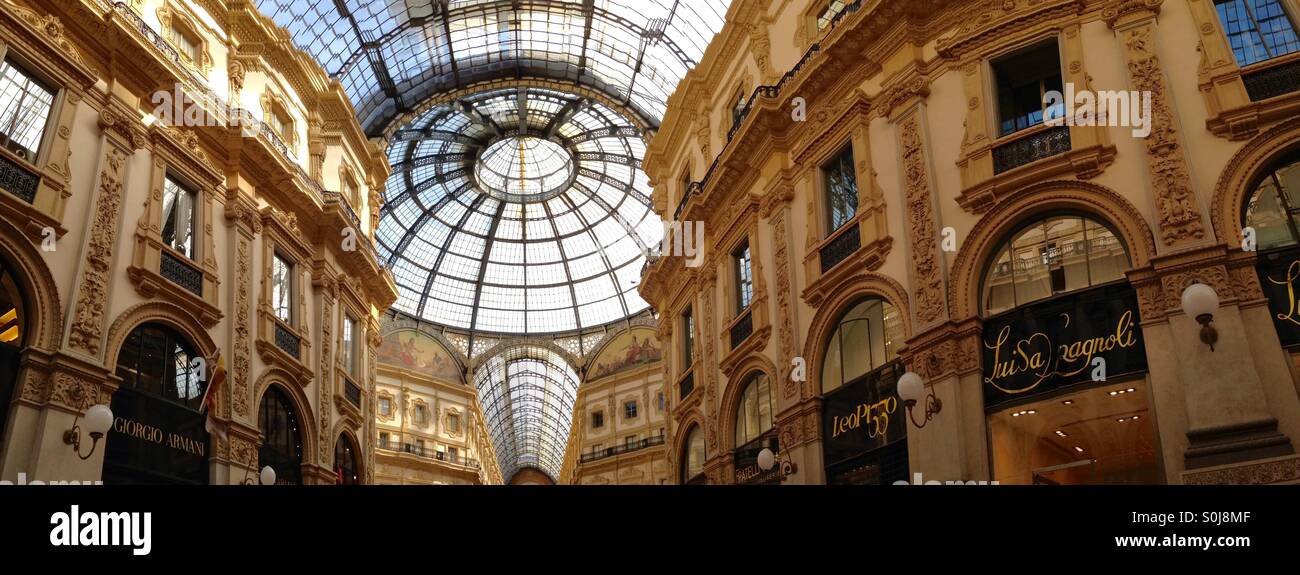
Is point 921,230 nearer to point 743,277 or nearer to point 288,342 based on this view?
point 743,277

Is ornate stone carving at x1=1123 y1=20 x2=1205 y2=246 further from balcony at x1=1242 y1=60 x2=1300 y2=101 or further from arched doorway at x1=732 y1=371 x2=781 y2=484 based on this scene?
arched doorway at x1=732 y1=371 x2=781 y2=484

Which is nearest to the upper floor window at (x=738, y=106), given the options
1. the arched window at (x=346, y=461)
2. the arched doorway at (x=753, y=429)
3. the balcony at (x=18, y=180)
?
the arched doorway at (x=753, y=429)

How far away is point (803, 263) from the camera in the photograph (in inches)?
837

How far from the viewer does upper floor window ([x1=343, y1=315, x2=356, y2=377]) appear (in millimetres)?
29781

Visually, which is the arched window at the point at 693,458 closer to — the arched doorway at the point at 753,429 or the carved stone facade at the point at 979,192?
the carved stone facade at the point at 979,192

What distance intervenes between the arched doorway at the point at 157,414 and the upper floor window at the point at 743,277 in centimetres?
1244

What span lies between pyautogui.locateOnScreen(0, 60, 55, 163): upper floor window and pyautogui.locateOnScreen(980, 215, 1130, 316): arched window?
1593cm

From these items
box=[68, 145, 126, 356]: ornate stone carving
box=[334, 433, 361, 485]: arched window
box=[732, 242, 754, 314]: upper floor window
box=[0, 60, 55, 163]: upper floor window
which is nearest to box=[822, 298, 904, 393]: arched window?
box=[732, 242, 754, 314]: upper floor window

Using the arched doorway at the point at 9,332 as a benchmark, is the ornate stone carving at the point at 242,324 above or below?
above

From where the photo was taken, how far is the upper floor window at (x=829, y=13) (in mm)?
21453
